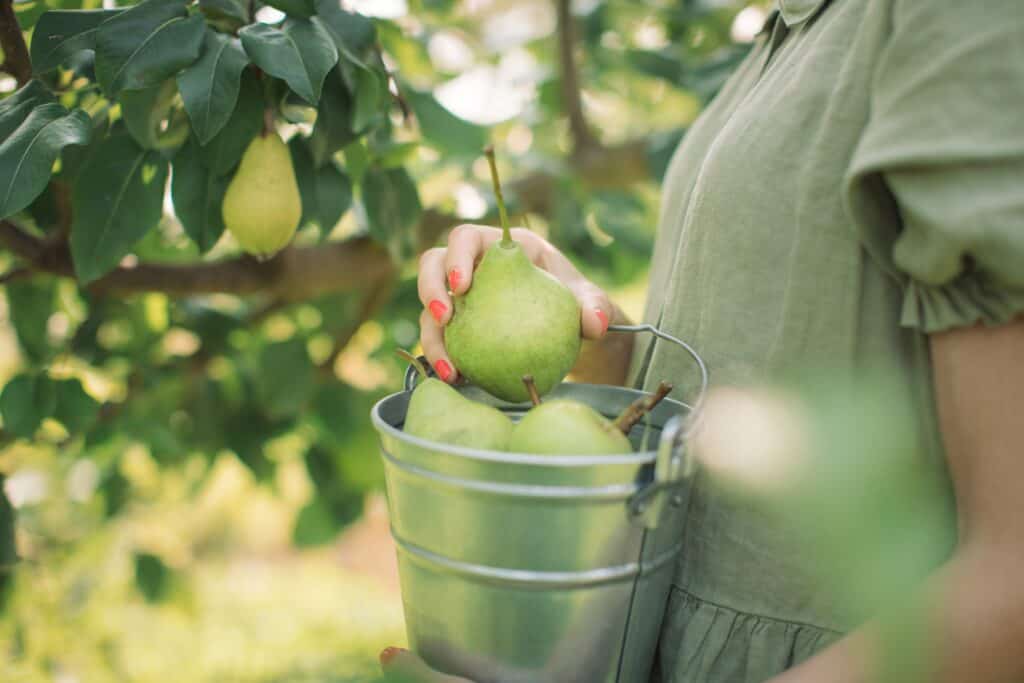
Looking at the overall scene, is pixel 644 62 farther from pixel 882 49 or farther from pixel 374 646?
pixel 374 646

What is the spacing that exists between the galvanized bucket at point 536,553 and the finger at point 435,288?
0.11 meters

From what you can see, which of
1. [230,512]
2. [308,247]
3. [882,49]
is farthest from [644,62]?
[230,512]

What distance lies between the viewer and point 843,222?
1.84ft

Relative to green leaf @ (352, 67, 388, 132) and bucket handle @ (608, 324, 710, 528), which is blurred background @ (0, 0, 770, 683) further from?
bucket handle @ (608, 324, 710, 528)

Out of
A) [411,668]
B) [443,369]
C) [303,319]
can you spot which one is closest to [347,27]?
[443,369]

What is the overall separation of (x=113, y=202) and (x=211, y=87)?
19 centimetres

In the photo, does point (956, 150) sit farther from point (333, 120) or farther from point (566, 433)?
point (333, 120)

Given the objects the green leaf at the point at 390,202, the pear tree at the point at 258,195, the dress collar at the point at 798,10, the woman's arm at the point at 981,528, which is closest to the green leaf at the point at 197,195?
the pear tree at the point at 258,195

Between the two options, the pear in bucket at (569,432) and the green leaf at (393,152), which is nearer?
the pear in bucket at (569,432)

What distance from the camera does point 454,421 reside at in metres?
0.59

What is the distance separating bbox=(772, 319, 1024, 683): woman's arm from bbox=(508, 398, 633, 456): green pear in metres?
0.19

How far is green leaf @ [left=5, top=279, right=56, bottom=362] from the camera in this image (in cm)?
119

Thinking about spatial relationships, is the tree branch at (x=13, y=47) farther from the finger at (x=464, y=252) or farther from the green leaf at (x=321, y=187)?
the finger at (x=464, y=252)

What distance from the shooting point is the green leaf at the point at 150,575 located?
1604mm
